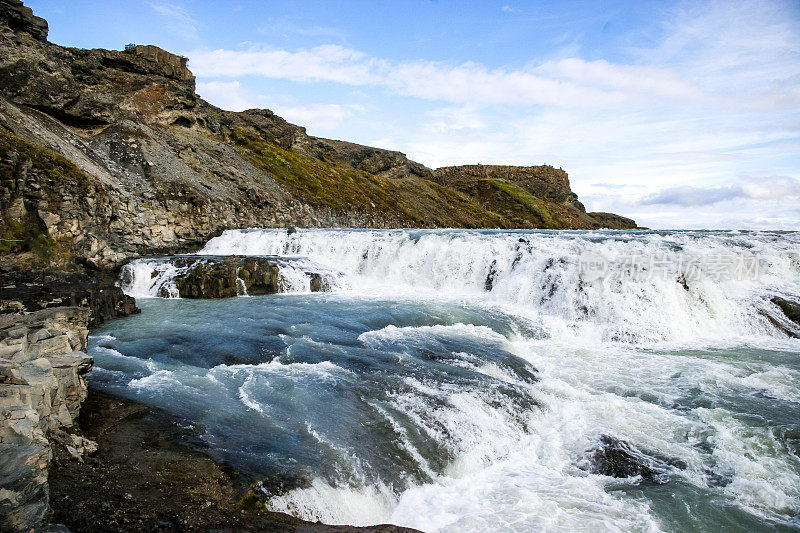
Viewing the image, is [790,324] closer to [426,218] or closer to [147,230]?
[147,230]

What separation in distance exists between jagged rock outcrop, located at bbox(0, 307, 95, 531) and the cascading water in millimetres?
1323

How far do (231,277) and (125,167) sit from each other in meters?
16.0

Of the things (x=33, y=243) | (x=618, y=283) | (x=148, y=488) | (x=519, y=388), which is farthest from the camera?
(x=33, y=243)

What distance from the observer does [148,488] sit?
15.6 feet

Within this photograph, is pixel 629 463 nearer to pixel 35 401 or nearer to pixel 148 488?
pixel 148 488

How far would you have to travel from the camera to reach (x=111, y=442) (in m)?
5.69

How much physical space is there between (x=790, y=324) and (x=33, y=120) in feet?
123

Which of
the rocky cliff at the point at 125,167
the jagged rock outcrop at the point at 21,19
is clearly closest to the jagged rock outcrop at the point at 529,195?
the rocky cliff at the point at 125,167

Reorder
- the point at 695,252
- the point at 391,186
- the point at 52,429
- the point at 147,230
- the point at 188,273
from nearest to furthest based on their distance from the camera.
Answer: the point at 52,429
the point at 695,252
the point at 188,273
the point at 147,230
the point at 391,186

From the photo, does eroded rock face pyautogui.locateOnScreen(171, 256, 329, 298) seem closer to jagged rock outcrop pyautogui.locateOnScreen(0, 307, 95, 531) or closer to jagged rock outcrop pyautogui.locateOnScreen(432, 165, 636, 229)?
jagged rock outcrop pyautogui.locateOnScreen(0, 307, 95, 531)

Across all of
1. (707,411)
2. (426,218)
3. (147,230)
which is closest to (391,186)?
(426,218)

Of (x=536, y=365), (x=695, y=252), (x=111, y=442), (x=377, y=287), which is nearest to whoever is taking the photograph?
(x=111, y=442)

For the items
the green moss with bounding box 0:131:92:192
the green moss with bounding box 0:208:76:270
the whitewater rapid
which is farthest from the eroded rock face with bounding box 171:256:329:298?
the green moss with bounding box 0:131:92:192

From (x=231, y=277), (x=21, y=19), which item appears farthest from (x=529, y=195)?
(x=21, y=19)
